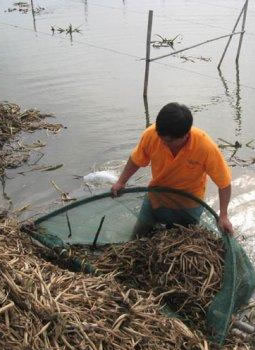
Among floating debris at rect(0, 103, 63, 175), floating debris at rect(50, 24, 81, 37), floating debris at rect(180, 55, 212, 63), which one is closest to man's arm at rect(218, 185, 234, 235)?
floating debris at rect(0, 103, 63, 175)

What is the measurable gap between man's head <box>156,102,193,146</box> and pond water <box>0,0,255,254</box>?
2.29 metres

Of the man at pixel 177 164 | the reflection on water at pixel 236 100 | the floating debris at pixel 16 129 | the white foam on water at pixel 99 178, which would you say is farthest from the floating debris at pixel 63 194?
the reflection on water at pixel 236 100

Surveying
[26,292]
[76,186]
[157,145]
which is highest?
[157,145]

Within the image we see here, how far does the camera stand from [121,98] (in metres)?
9.80

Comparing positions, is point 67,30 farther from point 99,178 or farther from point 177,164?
point 177,164

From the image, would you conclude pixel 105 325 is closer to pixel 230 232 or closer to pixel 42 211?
pixel 230 232

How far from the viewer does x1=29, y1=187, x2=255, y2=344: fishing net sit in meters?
3.15

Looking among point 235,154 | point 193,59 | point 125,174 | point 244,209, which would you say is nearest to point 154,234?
point 125,174

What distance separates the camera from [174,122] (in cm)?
296

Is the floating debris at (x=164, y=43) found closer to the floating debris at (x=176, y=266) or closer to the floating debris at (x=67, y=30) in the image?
the floating debris at (x=67, y=30)

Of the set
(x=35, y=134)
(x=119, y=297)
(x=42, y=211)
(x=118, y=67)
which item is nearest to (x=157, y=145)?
(x=119, y=297)

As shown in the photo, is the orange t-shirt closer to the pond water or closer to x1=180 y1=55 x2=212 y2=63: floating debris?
the pond water

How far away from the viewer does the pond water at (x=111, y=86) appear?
21.3ft

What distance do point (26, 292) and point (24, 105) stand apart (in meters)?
7.22
